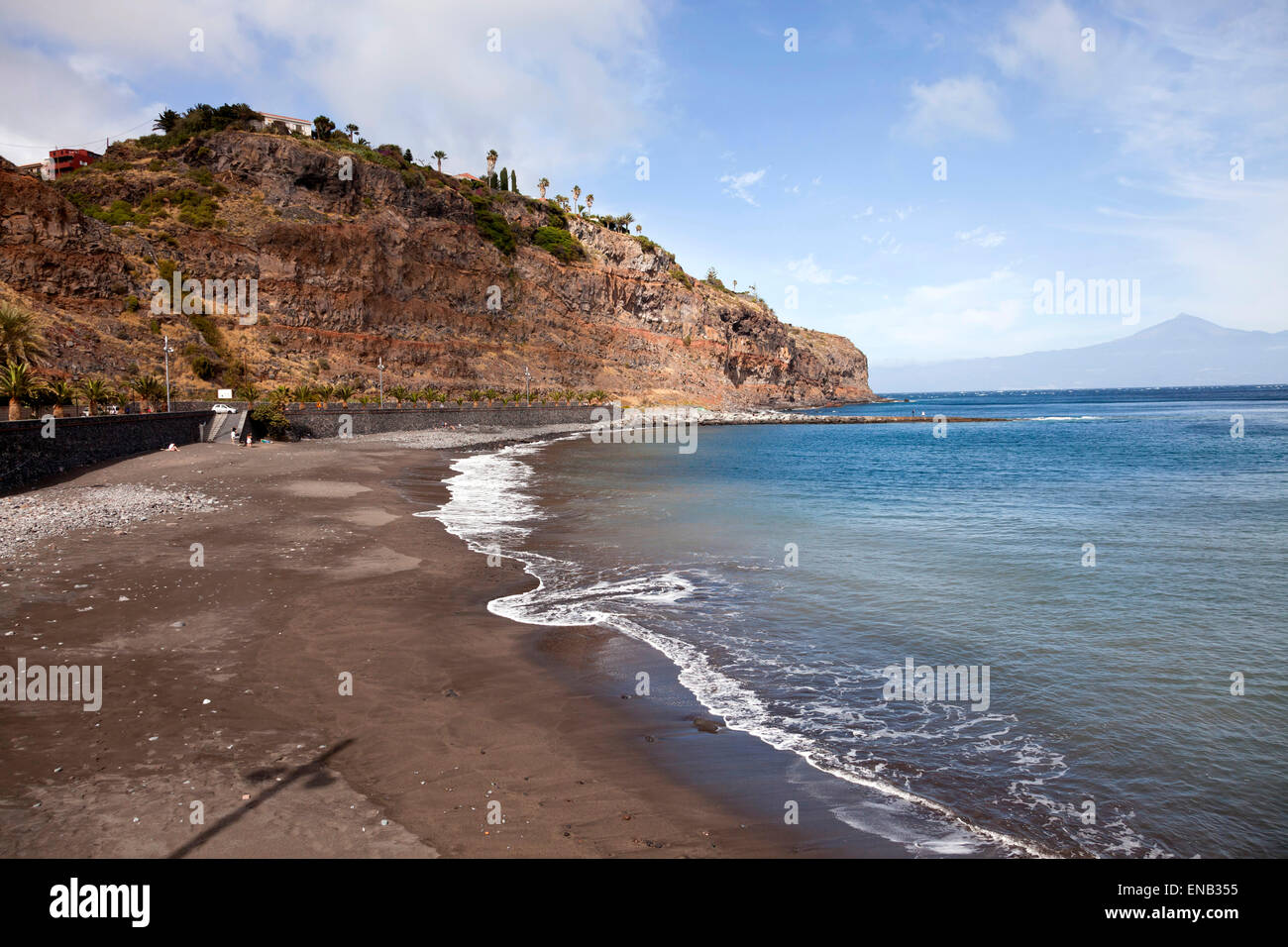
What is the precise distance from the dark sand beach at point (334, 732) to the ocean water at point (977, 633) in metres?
1.23

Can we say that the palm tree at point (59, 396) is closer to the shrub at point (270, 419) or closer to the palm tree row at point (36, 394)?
the palm tree row at point (36, 394)

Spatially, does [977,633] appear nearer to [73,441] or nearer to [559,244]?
[73,441]

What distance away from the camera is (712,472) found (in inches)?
1768

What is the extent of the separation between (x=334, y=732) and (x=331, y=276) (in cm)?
8779

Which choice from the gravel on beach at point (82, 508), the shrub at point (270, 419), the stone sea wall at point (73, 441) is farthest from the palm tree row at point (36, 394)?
the gravel on beach at point (82, 508)

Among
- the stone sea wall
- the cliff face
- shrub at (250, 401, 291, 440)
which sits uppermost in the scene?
the cliff face

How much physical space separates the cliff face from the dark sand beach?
56146 mm

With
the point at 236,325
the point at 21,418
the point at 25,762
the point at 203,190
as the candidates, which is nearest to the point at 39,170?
the point at 203,190

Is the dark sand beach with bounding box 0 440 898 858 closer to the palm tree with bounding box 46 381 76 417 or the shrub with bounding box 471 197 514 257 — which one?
the palm tree with bounding box 46 381 76 417

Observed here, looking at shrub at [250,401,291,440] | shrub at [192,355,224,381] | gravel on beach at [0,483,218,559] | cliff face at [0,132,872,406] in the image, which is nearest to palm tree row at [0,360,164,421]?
shrub at [250,401,291,440]

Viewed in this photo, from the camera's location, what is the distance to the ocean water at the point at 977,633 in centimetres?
730

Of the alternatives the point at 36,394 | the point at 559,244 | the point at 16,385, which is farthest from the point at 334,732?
the point at 559,244

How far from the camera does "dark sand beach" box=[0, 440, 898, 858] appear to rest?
20.0ft

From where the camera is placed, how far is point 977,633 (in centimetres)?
1300
